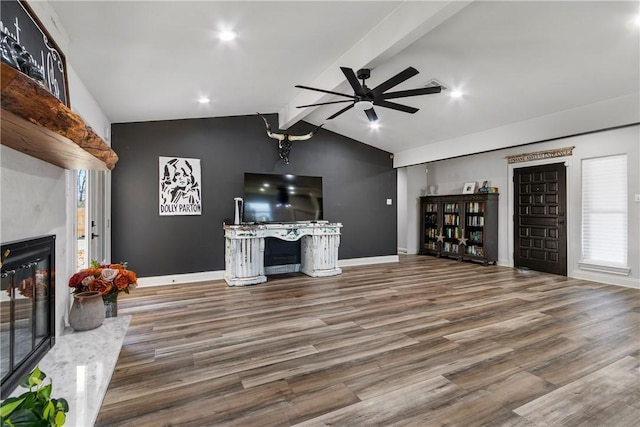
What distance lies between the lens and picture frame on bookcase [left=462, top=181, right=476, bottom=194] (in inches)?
285

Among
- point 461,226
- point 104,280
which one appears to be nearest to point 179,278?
point 104,280

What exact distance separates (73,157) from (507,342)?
139 inches

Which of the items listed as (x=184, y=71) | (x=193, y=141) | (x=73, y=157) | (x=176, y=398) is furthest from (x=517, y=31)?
(x=193, y=141)

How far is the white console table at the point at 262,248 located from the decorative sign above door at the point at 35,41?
2.92 meters

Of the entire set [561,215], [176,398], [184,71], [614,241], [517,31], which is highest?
[517,31]

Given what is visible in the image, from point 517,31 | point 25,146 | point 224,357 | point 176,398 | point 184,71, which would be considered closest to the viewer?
point 25,146

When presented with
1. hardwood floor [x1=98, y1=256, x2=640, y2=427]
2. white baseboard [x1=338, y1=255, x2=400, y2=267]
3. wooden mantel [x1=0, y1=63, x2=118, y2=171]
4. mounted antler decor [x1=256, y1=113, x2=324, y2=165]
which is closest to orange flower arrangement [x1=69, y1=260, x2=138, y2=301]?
hardwood floor [x1=98, y1=256, x2=640, y2=427]

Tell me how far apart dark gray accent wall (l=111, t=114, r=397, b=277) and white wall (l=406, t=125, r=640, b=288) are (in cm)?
248

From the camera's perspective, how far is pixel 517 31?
2982 millimetres

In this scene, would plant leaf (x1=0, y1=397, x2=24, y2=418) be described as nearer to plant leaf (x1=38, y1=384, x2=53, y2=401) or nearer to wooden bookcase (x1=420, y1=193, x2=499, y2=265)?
plant leaf (x1=38, y1=384, x2=53, y2=401)

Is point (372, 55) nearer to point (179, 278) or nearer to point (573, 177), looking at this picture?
point (179, 278)

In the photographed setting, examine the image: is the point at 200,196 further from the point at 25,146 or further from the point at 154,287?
the point at 25,146

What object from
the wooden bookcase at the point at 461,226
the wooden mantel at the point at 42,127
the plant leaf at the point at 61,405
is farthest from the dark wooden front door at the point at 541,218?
the plant leaf at the point at 61,405

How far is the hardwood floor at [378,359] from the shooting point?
1.79 m
